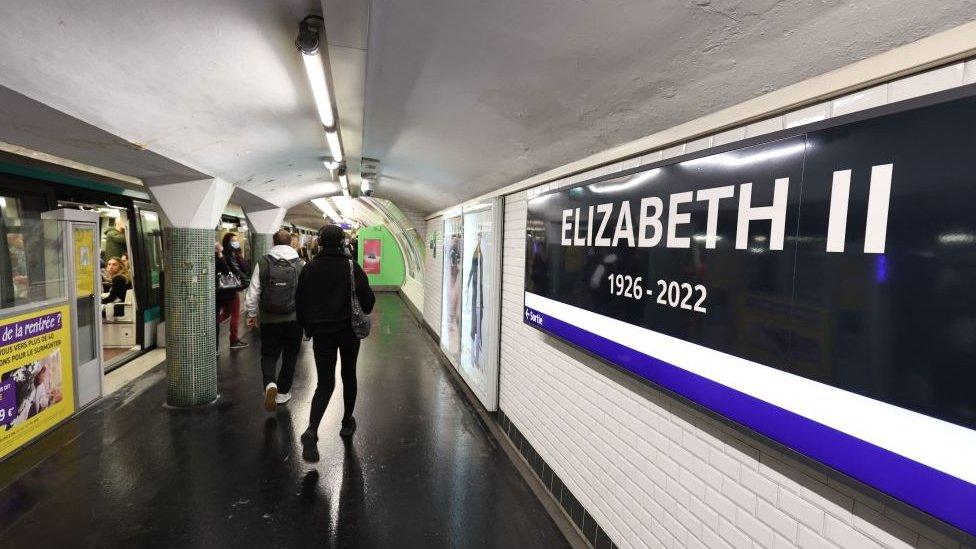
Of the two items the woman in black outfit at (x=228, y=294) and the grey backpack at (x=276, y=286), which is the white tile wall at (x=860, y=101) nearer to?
the grey backpack at (x=276, y=286)

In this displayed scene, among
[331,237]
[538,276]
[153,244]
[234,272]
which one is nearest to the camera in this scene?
[538,276]

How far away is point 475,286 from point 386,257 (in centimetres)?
1157

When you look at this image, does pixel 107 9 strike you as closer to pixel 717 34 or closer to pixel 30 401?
pixel 717 34

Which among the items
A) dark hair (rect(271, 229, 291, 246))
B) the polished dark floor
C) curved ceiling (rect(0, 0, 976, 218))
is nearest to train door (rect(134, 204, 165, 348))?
the polished dark floor

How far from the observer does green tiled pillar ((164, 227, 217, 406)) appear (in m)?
4.80

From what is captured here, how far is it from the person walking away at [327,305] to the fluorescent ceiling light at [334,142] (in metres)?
0.88

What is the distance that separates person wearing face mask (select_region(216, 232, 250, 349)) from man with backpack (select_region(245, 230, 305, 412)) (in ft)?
8.80

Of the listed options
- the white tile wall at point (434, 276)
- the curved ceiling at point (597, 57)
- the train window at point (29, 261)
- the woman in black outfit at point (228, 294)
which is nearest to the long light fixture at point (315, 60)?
the curved ceiling at point (597, 57)

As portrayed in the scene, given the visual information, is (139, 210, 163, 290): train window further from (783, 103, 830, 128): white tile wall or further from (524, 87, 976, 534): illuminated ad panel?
(783, 103, 830, 128): white tile wall

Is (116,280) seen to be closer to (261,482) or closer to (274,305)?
(274,305)

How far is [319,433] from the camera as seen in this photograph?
14.2 ft

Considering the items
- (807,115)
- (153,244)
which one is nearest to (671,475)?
(807,115)

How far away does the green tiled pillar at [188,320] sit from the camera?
15.8ft

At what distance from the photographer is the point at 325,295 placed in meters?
3.77
